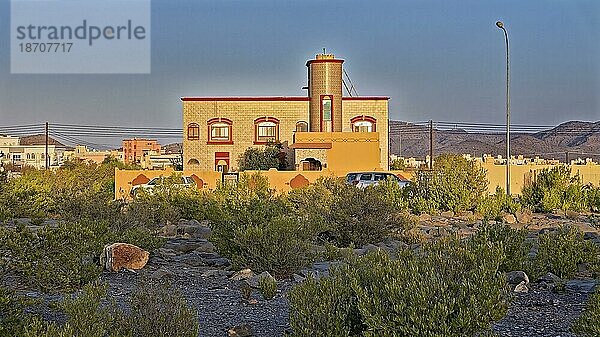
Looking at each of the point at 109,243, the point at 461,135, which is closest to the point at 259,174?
the point at 109,243

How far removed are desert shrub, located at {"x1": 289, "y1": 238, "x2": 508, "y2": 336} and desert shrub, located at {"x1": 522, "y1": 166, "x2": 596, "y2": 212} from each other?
25.2 m

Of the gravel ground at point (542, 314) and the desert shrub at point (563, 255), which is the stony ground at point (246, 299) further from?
the desert shrub at point (563, 255)

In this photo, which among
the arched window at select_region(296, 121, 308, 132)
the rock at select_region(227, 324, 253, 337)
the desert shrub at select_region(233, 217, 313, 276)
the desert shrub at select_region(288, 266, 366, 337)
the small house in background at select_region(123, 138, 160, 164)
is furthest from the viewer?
the small house in background at select_region(123, 138, 160, 164)

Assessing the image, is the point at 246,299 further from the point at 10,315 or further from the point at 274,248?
the point at 10,315

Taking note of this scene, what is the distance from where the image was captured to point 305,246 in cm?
1337

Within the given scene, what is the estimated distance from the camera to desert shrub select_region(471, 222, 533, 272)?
12.3m

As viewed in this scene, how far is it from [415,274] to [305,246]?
622 centimetres

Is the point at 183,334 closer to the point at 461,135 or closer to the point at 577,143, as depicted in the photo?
the point at 577,143

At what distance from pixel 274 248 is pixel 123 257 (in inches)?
99.8

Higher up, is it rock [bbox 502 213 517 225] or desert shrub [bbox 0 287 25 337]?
desert shrub [bbox 0 287 25 337]

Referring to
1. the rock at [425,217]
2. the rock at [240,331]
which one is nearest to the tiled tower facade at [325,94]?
the rock at [425,217]

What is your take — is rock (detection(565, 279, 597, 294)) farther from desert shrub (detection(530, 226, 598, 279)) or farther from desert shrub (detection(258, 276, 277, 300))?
desert shrub (detection(258, 276, 277, 300))

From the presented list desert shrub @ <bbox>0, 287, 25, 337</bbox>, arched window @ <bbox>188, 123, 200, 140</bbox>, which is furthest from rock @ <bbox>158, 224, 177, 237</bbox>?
arched window @ <bbox>188, 123, 200, 140</bbox>

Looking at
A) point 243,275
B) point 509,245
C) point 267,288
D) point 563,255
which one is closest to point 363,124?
point 509,245
